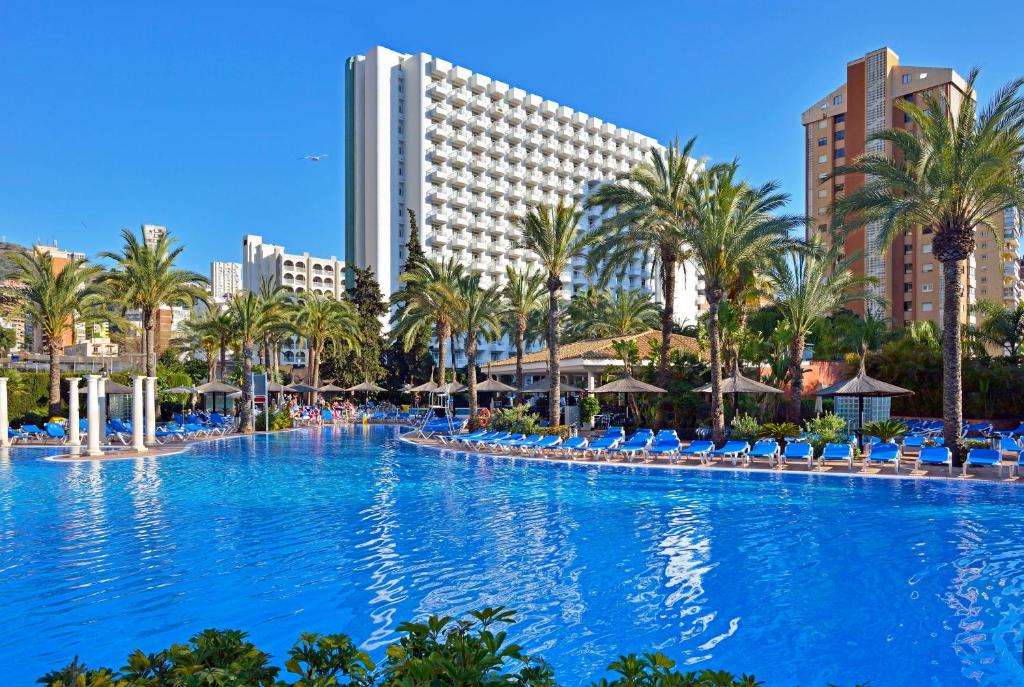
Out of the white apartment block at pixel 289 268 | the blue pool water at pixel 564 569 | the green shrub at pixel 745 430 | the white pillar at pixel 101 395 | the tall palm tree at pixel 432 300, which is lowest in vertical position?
the blue pool water at pixel 564 569

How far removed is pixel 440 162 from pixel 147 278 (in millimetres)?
47248

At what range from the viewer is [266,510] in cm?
1378

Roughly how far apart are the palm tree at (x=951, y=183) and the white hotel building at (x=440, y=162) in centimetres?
5340

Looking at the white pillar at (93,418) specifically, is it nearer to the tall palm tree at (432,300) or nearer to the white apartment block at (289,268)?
the tall palm tree at (432,300)

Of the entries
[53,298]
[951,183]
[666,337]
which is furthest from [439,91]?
[951,183]

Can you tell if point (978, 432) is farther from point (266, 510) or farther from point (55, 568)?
point (55, 568)

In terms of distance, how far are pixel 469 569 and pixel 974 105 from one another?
17148mm

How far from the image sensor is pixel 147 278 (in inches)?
1268

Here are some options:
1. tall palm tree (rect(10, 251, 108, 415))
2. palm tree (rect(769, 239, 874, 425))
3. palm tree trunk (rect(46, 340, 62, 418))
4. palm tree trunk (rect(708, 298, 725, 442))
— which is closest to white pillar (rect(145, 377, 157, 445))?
palm tree trunk (rect(46, 340, 62, 418))

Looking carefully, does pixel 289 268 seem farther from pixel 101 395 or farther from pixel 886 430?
pixel 886 430

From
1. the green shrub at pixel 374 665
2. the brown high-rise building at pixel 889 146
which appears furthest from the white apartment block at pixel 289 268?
the green shrub at pixel 374 665

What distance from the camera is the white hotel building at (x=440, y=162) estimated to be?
7325 cm

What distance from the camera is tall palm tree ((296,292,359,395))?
4597 cm

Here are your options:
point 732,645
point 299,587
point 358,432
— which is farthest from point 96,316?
point 732,645
